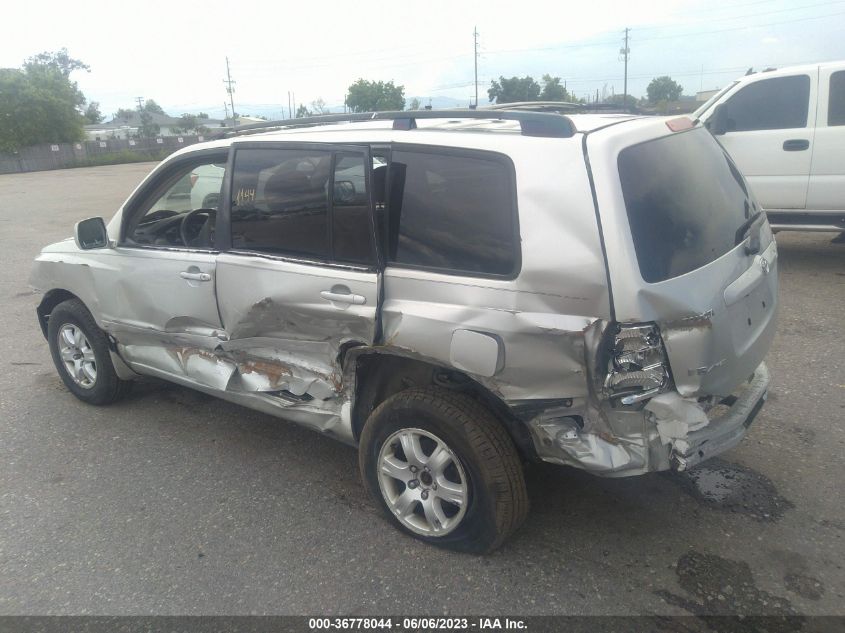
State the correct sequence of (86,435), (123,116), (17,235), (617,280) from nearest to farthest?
(617,280), (86,435), (17,235), (123,116)

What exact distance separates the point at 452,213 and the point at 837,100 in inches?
239

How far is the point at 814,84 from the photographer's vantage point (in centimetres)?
704

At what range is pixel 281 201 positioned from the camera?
3.42 metres

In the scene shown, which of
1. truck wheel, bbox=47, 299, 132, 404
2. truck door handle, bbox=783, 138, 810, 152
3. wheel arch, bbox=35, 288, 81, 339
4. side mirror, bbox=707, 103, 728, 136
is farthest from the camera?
side mirror, bbox=707, 103, 728, 136

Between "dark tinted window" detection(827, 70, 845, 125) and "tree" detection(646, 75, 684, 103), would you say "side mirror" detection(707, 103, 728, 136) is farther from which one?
"tree" detection(646, 75, 684, 103)

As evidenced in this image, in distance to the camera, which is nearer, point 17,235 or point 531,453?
point 531,453

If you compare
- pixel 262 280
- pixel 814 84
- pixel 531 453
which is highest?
pixel 814 84

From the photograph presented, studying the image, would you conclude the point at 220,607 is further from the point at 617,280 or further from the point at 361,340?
the point at 617,280

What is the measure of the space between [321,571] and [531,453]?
1.03 meters

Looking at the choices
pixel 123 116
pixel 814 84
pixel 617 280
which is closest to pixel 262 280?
pixel 617 280

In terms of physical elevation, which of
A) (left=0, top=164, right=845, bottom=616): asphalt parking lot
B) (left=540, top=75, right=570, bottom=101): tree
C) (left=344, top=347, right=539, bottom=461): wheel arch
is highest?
(left=540, top=75, right=570, bottom=101): tree

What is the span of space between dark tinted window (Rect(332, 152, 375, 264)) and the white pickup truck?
5.85m

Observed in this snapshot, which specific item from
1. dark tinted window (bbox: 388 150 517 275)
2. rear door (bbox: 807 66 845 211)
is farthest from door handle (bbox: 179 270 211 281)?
rear door (bbox: 807 66 845 211)

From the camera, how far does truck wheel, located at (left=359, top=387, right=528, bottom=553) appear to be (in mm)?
2762
